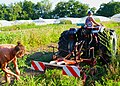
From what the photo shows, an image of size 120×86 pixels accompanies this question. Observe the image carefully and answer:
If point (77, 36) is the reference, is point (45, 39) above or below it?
below

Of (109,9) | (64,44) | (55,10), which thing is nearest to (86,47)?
(64,44)

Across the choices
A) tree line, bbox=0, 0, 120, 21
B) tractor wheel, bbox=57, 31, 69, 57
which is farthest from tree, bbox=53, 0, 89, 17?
tractor wheel, bbox=57, 31, 69, 57

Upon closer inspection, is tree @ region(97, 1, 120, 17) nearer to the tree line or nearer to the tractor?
the tree line

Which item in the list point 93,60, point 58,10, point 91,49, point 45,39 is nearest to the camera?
point 93,60

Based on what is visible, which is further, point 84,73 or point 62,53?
point 62,53

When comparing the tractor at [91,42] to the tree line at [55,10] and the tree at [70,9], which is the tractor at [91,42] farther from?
the tree at [70,9]

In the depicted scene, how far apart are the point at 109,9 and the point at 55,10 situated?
13.6m

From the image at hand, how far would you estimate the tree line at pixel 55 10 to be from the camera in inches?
2445

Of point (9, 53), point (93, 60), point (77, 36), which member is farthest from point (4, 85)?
point (77, 36)

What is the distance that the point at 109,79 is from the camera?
18.2 ft

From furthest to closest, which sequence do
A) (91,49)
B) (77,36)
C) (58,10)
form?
1. (58,10)
2. (77,36)
3. (91,49)

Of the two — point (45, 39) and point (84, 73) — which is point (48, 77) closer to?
point (84, 73)

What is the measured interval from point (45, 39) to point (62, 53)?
5072 mm

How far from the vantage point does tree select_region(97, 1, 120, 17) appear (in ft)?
200
